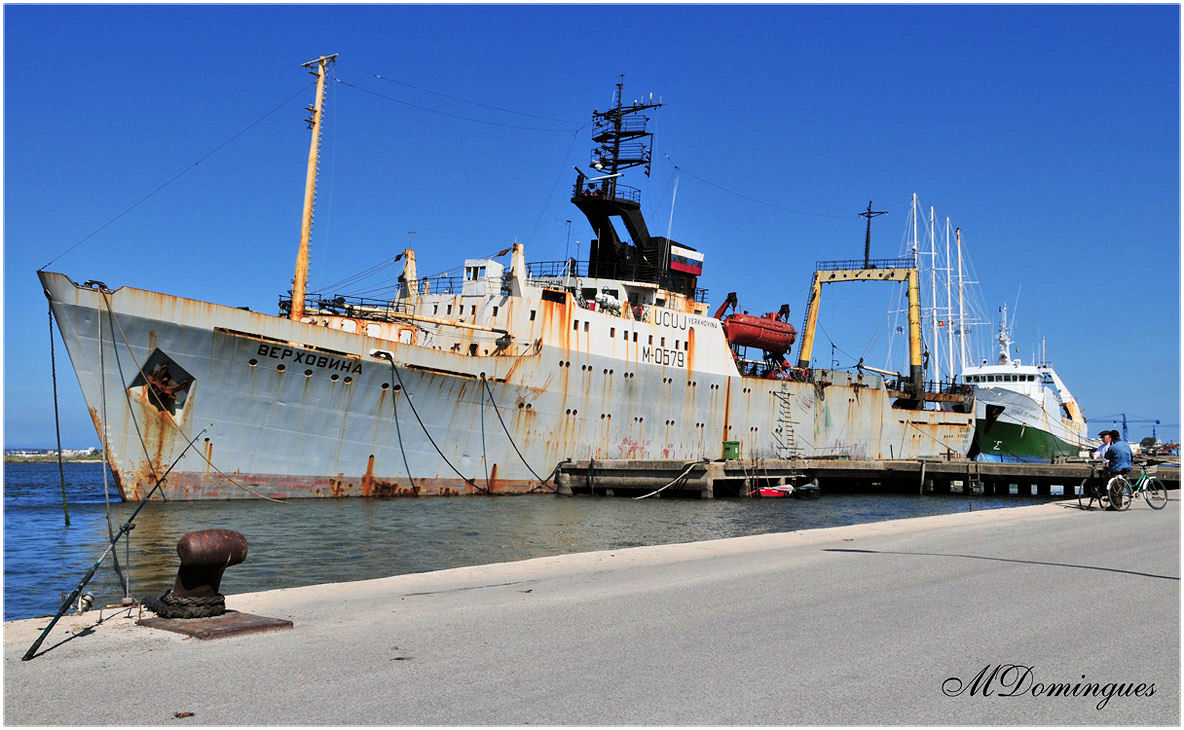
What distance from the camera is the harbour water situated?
12281 mm

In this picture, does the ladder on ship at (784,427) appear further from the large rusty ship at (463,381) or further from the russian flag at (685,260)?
the russian flag at (685,260)

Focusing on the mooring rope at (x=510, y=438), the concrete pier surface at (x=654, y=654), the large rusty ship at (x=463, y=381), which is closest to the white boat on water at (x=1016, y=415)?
the large rusty ship at (x=463, y=381)

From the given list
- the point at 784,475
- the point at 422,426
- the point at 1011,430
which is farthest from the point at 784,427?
the point at 1011,430

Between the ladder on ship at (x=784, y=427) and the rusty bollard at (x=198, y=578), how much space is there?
33.6 m

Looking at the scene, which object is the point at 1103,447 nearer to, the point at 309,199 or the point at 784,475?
the point at 784,475

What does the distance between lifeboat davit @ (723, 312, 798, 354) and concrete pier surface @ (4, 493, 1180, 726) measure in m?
30.3

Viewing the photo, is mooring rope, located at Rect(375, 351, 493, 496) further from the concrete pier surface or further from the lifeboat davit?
the concrete pier surface

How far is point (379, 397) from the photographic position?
25156 mm

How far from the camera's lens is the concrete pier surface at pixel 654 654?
4574mm

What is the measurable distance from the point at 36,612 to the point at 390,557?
5410 millimetres

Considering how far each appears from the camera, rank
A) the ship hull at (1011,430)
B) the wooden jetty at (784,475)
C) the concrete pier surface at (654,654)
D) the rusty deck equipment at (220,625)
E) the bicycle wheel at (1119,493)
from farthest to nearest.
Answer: the ship hull at (1011,430) → the wooden jetty at (784,475) → the bicycle wheel at (1119,493) → the rusty deck equipment at (220,625) → the concrete pier surface at (654,654)

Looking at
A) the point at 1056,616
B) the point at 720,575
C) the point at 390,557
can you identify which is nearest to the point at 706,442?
the point at 390,557

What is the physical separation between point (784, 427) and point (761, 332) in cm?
437

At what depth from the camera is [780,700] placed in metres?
4.70
